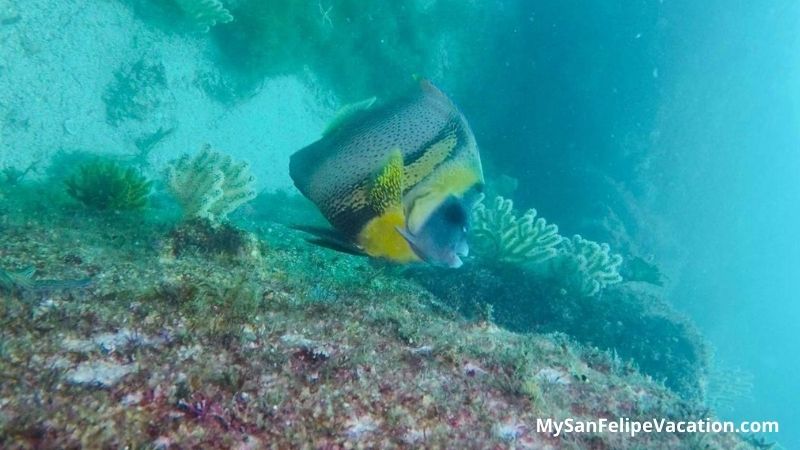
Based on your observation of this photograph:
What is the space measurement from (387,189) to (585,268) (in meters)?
5.93

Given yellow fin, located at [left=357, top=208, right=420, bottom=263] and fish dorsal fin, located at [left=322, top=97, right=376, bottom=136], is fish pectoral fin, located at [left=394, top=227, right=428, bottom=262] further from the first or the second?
fish dorsal fin, located at [left=322, top=97, right=376, bottom=136]

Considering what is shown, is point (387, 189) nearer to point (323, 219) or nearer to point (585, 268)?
point (585, 268)

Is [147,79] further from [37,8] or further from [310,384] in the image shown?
[310,384]

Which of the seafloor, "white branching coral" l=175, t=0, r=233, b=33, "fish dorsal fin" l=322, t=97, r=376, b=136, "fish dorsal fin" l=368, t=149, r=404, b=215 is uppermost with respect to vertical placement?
"white branching coral" l=175, t=0, r=233, b=33

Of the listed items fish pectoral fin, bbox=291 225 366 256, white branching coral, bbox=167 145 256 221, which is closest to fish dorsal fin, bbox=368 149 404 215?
fish pectoral fin, bbox=291 225 366 256

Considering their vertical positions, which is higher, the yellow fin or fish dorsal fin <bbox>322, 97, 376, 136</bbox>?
fish dorsal fin <bbox>322, 97, 376, 136</bbox>

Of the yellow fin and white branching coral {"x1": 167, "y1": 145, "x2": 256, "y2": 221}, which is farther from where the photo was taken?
white branching coral {"x1": 167, "y1": 145, "x2": 256, "y2": 221}

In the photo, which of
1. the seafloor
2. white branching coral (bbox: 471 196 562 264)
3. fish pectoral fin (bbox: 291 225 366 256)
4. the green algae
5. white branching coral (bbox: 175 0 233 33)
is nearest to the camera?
the seafloor

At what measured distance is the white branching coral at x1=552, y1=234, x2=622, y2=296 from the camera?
6.60 meters

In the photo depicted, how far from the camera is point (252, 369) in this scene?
1637 millimetres

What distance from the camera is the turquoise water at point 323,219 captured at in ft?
5.41

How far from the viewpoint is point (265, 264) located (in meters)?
3.51

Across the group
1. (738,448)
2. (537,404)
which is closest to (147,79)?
(537,404)

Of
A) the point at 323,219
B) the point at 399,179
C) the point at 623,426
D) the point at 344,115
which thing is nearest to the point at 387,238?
the point at 399,179
